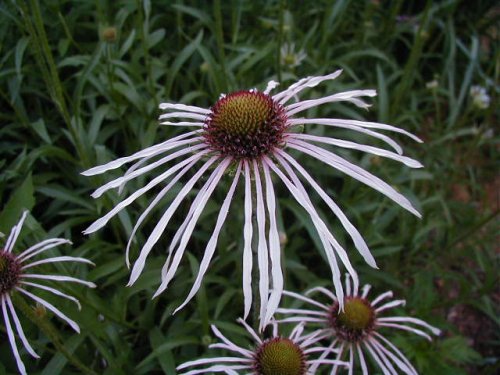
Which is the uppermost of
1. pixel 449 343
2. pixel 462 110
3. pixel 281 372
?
pixel 462 110

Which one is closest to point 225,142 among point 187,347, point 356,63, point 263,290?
point 263,290

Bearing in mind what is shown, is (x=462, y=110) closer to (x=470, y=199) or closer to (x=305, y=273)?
(x=470, y=199)

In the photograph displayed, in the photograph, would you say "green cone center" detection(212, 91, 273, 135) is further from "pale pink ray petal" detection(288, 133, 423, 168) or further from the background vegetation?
the background vegetation

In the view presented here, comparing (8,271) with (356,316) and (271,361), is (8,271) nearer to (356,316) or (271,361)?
(271,361)

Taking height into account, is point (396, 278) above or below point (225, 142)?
above

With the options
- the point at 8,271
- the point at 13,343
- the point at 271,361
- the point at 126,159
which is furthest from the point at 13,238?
the point at 271,361

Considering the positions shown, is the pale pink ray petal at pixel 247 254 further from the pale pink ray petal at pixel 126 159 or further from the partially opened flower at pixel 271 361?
the partially opened flower at pixel 271 361

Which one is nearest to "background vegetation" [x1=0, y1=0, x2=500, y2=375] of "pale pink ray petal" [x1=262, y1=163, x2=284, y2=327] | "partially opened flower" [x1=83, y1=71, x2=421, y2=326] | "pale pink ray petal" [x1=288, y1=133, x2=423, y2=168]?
"partially opened flower" [x1=83, y1=71, x2=421, y2=326]
